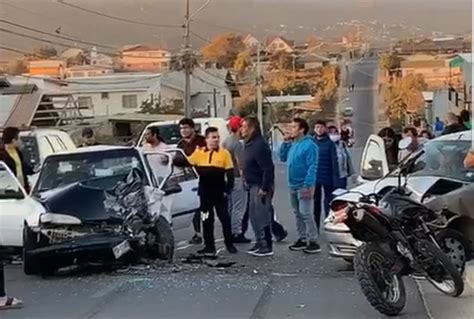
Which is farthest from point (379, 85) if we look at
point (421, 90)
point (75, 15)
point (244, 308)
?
point (244, 308)

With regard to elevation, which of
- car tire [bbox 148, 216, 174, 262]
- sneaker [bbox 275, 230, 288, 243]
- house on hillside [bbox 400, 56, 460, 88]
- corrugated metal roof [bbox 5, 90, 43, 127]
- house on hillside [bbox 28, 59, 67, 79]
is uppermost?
house on hillside [bbox 28, 59, 67, 79]

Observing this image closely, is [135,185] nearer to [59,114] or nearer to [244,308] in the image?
[244,308]

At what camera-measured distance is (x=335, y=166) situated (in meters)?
11.5

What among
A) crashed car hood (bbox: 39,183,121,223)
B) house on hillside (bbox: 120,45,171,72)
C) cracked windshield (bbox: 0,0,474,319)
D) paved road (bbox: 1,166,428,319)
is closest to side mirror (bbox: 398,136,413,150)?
cracked windshield (bbox: 0,0,474,319)

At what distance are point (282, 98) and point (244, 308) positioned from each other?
36.2 m

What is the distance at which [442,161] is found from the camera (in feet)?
33.6

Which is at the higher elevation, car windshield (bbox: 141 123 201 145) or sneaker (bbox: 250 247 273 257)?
car windshield (bbox: 141 123 201 145)

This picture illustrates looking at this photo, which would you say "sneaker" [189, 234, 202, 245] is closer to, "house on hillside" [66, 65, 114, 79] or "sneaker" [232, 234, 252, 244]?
"sneaker" [232, 234, 252, 244]

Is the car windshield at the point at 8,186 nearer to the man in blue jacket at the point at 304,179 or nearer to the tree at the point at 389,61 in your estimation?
the man in blue jacket at the point at 304,179

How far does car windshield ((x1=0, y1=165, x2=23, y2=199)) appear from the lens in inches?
417

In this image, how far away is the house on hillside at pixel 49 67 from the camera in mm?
31516

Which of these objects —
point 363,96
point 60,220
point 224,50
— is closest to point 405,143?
point 60,220

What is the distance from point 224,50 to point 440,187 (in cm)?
2484

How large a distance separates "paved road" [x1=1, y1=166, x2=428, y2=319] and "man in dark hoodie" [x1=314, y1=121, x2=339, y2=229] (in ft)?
4.02
